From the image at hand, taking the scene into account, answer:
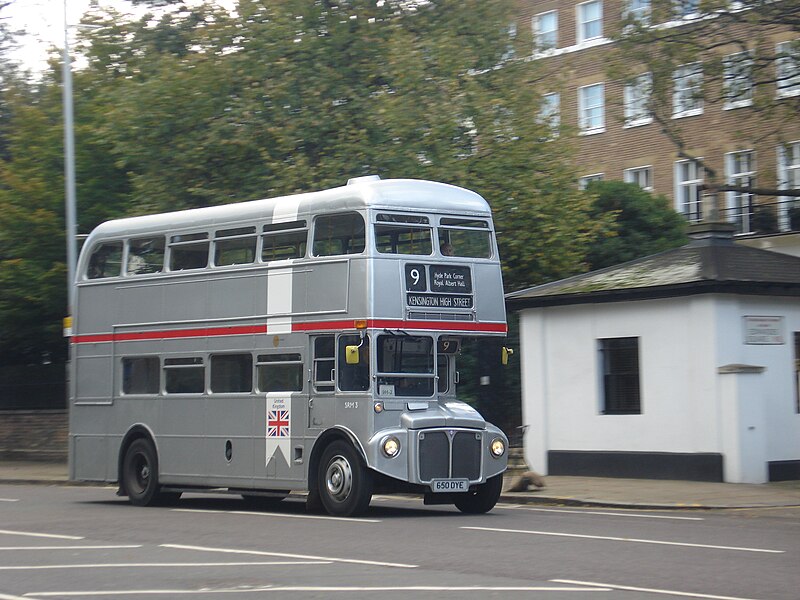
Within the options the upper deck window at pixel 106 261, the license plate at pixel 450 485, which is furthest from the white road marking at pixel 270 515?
the upper deck window at pixel 106 261

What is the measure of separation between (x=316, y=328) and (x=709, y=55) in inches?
402

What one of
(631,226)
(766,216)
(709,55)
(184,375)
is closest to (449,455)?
(184,375)

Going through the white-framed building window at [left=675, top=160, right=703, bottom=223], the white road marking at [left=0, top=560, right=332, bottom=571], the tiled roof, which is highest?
the white-framed building window at [left=675, top=160, right=703, bottom=223]

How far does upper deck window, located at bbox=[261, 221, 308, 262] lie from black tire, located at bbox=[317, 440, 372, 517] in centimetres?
269

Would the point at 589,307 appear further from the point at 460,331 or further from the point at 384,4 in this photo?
the point at 384,4

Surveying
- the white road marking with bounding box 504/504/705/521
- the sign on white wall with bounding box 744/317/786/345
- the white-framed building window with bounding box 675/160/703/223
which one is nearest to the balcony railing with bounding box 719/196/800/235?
the white-framed building window with bounding box 675/160/703/223

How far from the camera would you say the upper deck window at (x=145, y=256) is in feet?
66.8

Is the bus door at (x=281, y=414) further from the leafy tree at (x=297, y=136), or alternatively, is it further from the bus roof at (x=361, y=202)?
the leafy tree at (x=297, y=136)

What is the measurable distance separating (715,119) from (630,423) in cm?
2181

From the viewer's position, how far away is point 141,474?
20.5m

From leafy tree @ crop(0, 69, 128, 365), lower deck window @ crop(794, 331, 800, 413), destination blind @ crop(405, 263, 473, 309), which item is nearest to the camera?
destination blind @ crop(405, 263, 473, 309)

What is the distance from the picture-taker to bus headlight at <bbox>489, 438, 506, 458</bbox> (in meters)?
17.4

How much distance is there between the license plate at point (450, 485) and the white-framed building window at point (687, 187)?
92.4 ft

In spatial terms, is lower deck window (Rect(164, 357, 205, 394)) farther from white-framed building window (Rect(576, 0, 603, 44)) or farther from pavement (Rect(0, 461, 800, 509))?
white-framed building window (Rect(576, 0, 603, 44))
